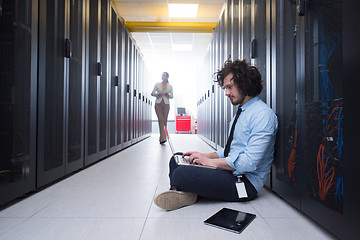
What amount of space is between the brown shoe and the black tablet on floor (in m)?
0.22

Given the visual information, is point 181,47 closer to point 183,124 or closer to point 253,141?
point 183,124

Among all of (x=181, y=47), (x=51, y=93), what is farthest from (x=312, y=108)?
(x=181, y=47)

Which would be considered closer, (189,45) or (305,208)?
(305,208)

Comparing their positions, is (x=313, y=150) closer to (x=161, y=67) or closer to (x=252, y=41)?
(x=252, y=41)

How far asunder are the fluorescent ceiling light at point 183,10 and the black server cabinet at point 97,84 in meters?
2.36

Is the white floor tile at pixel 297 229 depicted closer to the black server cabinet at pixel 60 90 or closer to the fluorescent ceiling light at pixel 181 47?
the black server cabinet at pixel 60 90

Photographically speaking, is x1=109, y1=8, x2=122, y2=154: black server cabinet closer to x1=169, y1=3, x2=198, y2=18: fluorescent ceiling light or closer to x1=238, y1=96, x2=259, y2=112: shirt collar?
x1=169, y1=3, x2=198, y2=18: fluorescent ceiling light

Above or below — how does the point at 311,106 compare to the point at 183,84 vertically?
below

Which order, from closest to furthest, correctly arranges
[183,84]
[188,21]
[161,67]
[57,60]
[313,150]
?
[313,150], [57,60], [188,21], [161,67], [183,84]

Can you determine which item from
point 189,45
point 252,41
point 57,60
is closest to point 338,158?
point 252,41

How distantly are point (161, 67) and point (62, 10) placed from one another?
29.0 ft

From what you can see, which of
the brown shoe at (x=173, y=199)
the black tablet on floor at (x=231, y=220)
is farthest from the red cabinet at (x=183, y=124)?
the black tablet on floor at (x=231, y=220)

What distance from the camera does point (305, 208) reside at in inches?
49.5

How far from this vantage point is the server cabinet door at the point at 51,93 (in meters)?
1.79
